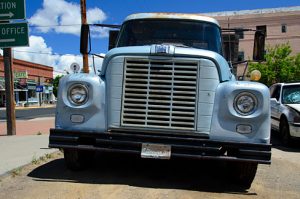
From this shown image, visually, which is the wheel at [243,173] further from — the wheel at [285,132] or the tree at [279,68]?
the tree at [279,68]

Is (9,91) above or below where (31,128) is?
above

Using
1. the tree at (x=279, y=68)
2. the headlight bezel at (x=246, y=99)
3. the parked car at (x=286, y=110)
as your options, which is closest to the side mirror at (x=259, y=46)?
the headlight bezel at (x=246, y=99)

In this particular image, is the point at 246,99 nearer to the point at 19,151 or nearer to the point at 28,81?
the point at 19,151

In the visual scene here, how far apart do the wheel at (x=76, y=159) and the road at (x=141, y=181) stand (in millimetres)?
104

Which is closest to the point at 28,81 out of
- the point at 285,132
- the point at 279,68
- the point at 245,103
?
the point at 279,68

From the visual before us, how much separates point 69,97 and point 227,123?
215cm

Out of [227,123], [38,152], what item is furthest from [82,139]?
[38,152]

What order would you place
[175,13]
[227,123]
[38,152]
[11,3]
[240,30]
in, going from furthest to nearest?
[11,3]
[38,152]
[240,30]
[175,13]
[227,123]

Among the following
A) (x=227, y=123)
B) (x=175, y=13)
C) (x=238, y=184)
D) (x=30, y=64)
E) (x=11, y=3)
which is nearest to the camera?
(x=227, y=123)

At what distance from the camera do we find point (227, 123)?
6.01 m

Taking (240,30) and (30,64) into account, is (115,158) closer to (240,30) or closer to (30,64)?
(240,30)

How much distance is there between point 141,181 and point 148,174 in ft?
1.71

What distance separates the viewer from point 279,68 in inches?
2003

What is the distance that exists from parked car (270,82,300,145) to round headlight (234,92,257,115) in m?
5.43
